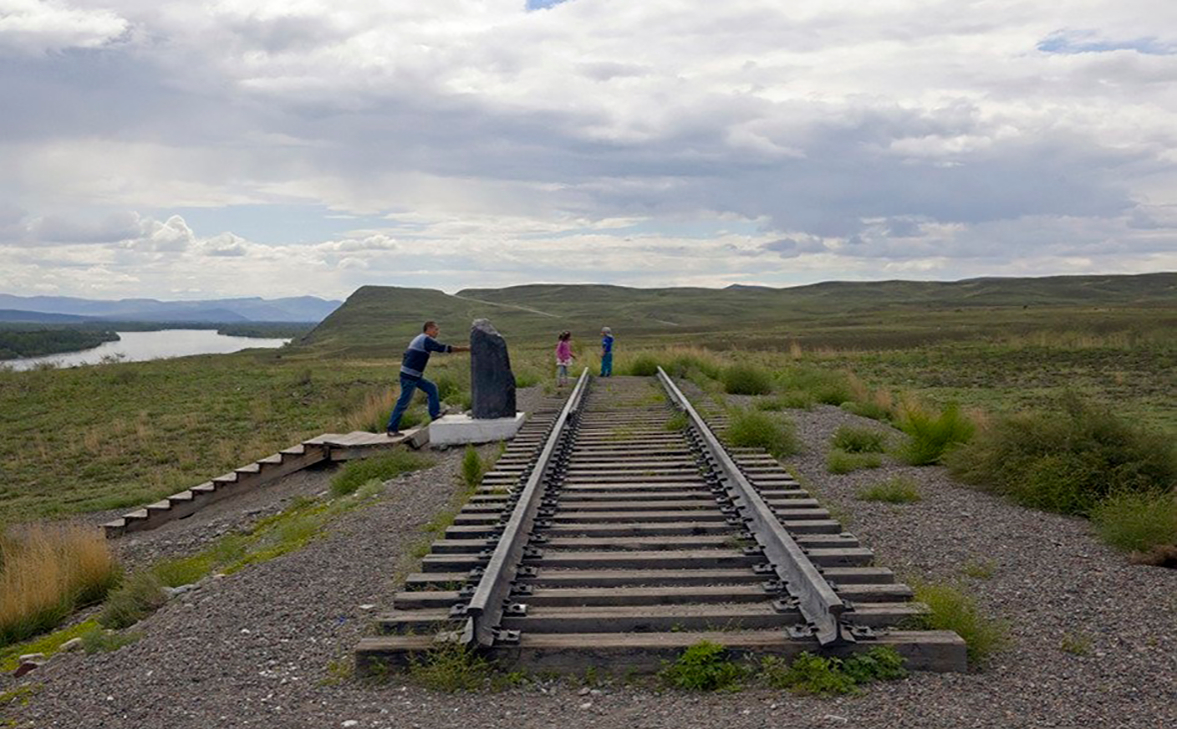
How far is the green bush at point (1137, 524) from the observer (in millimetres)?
A: 7248

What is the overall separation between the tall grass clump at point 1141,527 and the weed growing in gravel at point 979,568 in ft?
3.29

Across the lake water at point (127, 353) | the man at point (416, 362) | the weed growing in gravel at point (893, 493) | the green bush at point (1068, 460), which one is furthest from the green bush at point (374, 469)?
the lake water at point (127, 353)

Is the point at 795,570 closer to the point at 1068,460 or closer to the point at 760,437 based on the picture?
the point at 1068,460

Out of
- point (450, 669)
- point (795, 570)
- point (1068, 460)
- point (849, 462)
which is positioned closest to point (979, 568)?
point (795, 570)

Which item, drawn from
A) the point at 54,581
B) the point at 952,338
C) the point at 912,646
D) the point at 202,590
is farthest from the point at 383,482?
the point at 952,338

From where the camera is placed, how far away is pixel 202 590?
723 centimetres

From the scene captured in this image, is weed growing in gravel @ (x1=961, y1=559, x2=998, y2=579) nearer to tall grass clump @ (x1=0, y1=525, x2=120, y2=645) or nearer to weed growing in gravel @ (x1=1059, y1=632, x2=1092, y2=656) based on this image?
weed growing in gravel @ (x1=1059, y1=632, x2=1092, y2=656)

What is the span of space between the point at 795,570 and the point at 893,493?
3.89m

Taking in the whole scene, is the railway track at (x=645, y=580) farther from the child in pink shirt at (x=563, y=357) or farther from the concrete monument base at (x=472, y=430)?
the child in pink shirt at (x=563, y=357)

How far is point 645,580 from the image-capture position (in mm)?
6035

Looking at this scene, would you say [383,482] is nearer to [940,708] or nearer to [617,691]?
[617,691]

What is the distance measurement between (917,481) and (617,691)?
6.60 m

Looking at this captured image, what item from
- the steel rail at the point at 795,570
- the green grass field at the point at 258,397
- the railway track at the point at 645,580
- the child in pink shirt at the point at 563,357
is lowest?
the green grass field at the point at 258,397

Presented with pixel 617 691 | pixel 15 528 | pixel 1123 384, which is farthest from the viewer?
pixel 1123 384
